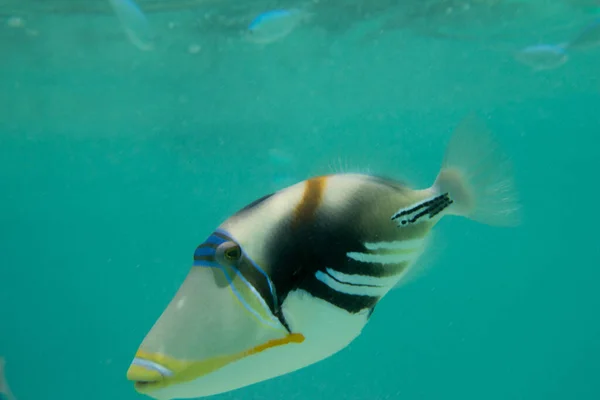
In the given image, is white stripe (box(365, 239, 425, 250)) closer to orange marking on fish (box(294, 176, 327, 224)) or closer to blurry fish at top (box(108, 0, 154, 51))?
orange marking on fish (box(294, 176, 327, 224))

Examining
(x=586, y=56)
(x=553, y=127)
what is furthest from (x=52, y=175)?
(x=553, y=127)

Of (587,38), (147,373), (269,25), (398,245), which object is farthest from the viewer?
(587,38)

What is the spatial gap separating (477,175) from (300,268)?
580mm

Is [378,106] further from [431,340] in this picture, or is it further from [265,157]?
[431,340]

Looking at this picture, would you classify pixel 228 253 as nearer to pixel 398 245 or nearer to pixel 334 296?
pixel 334 296

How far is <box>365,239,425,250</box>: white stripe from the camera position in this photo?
120 centimetres

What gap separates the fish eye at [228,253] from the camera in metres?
1.02

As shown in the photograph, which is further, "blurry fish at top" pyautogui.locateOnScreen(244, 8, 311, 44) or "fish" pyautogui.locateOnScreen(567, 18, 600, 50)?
"fish" pyautogui.locateOnScreen(567, 18, 600, 50)

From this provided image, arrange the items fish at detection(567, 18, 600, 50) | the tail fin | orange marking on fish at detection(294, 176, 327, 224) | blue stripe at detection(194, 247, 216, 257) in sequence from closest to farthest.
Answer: blue stripe at detection(194, 247, 216, 257)
orange marking on fish at detection(294, 176, 327, 224)
the tail fin
fish at detection(567, 18, 600, 50)

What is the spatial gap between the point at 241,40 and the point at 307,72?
431 centimetres

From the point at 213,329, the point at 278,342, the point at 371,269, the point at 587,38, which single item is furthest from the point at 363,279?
the point at 587,38

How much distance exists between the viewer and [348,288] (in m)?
1.14

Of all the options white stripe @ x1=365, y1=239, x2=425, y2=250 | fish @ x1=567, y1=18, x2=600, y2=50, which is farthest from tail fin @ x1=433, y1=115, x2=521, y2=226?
fish @ x1=567, y1=18, x2=600, y2=50

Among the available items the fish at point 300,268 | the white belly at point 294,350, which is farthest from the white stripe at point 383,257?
the white belly at point 294,350
